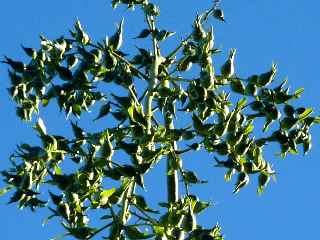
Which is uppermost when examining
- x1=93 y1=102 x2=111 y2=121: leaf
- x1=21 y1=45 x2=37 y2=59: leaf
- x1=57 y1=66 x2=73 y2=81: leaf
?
x1=21 y1=45 x2=37 y2=59: leaf

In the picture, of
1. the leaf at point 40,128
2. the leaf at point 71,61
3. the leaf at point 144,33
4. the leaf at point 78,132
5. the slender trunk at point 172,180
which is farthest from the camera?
the leaf at point 144,33

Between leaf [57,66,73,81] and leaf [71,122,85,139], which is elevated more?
leaf [57,66,73,81]

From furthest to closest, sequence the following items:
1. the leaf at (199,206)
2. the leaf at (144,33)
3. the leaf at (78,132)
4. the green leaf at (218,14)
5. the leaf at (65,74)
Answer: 1. the green leaf at (218,14)
2. the leaf at (144,33)
3. the leaf at (65,74)
4. the leaf at (78,132)
5. the leaf at (199,206)

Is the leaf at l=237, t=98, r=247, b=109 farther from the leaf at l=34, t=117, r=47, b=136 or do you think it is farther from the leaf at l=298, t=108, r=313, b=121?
the leaf at l=34, t=117, r=47, b=136

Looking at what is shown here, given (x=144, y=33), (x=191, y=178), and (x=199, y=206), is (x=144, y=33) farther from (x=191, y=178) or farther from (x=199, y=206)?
(x=199, y=206)

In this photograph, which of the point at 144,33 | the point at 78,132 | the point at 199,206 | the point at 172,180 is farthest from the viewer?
the point at 144,33

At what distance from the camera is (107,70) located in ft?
38.2

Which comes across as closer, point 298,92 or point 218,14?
point 298,92

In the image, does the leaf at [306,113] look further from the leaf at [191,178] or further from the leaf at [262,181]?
the leaf at [191,178]

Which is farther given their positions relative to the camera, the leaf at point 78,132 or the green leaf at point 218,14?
the green leaf at point 218,14

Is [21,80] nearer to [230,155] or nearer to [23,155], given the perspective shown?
[23,155]

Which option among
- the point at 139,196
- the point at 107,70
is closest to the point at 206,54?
the point at 107,70

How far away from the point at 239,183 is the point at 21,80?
8.87 feet

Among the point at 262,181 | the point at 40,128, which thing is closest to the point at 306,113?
the point at 262,181
